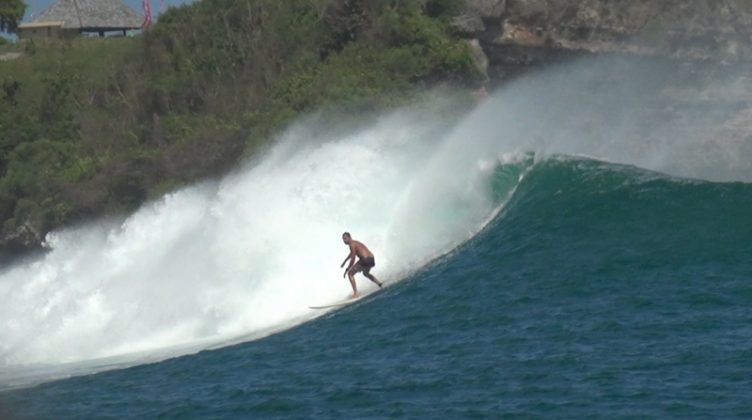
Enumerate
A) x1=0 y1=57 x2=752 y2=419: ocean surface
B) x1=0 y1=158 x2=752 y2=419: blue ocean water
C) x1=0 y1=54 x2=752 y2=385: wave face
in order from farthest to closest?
x1=0 y1=54 x2=752 y2=385: wave face → x1=0 y1=57 x2=752 y2=419: ocean surface → x1=0 y1=158 x2=752 y2=419: blue ocean water

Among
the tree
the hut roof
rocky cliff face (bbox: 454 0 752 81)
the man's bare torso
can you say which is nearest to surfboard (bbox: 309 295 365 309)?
the man's bare torso

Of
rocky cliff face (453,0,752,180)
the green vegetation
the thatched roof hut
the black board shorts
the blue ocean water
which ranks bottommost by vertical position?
the blue ocean water

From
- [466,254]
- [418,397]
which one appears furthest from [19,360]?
[418,397]

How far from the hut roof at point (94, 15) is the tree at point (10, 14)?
516 centimetres

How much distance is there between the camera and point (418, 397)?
15.2 m

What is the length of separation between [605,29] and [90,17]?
36.7 metres

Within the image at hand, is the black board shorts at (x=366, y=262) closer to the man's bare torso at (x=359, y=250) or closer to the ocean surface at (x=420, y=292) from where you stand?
the man's bare torso at (x=359, y=250)

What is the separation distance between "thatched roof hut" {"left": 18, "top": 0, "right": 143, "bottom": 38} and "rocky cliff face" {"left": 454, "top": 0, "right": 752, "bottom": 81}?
31.2 metres

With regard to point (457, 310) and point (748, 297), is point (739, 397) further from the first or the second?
point (457, 310)

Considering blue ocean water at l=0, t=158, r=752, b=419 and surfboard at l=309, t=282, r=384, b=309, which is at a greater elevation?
surfboard at l=309, t=282, r=384, b=309

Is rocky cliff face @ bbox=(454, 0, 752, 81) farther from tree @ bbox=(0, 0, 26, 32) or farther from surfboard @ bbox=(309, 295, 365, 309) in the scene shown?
tree @ bbox=(0, 0, 26, 32)

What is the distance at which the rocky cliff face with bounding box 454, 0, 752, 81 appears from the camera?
26516 mm

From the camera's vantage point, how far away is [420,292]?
2052cm

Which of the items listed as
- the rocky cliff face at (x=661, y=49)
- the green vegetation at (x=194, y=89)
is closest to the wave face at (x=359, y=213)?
the rocky cliff face at (x=661, y=49)
